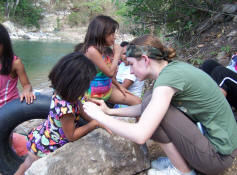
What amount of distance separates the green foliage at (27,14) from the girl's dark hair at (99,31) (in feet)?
90.4

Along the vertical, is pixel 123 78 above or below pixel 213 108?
below

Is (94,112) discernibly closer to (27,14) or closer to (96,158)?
(96,158)

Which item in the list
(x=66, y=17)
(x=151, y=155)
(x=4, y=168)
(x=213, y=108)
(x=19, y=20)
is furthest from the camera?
(x=66, y=17)

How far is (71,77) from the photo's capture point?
170 cm

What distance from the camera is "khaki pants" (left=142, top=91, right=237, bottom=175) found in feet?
4.79

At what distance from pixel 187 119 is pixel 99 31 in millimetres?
1409

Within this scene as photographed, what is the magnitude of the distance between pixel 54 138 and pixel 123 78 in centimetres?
151

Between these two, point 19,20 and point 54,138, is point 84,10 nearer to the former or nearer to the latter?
point 19,20

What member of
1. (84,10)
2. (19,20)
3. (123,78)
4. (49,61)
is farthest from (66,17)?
(123,78)

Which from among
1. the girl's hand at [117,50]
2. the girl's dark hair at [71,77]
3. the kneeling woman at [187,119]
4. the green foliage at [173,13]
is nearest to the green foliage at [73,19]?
the green foliage at [173,13]

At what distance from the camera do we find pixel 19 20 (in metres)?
27.3

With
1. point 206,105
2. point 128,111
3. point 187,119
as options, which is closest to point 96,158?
point 128,111

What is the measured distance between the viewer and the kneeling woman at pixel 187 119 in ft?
4.61

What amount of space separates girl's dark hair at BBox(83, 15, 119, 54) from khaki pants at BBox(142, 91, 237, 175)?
1289 millimetres
